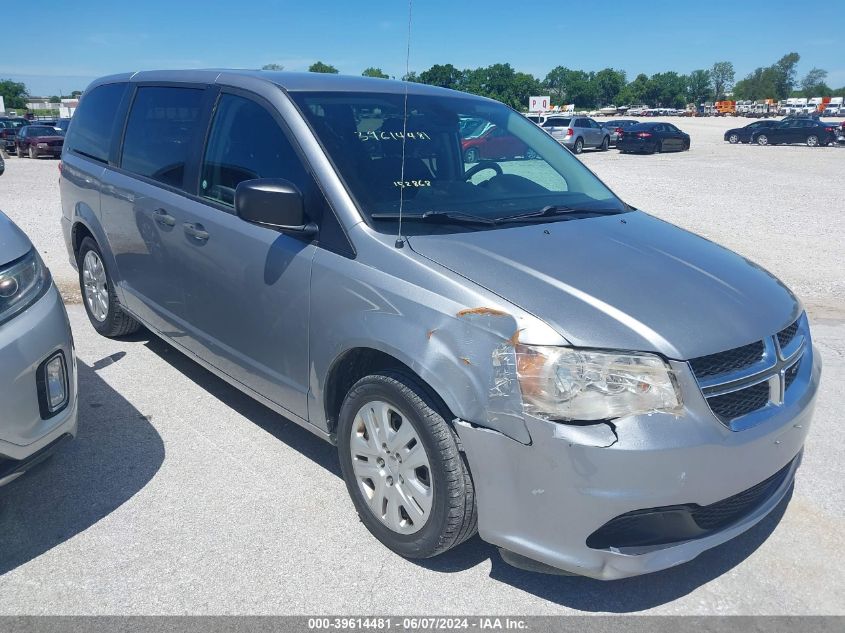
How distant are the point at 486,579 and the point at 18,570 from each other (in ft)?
6.02

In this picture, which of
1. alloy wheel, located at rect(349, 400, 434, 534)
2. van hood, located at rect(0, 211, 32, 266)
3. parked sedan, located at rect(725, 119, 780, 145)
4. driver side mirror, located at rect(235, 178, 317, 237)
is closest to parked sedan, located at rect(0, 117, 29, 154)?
van hood, located at rect(0, 211, 32, 266)

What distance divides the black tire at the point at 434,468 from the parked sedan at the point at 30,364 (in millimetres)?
1278

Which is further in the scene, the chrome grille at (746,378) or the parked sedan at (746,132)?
the parked sedan at (746,132)

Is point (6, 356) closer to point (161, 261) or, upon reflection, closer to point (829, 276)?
point (161, 261)

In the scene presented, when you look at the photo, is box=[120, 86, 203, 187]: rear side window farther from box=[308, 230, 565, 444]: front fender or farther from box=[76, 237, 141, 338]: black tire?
box=[308, 230, 565, 444]: front fender

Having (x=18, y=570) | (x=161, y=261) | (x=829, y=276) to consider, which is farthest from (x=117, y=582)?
(x=829, y=276)

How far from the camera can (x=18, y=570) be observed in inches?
112

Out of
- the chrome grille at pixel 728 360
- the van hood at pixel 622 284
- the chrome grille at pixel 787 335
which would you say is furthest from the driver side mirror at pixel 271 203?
the chrome grille at pixel 787 335

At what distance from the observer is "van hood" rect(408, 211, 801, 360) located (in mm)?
2457

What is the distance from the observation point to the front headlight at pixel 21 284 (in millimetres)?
2912

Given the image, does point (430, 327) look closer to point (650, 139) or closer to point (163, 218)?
point (163, 218)

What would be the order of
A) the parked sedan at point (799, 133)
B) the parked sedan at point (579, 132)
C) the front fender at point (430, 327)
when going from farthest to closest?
the parked sedan at point (799, 133) → the parked sedan at point (579, 132) → the front fender at point (430, 327)

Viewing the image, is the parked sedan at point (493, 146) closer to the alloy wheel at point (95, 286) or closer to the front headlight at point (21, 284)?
the front headlight at point (21, 284)

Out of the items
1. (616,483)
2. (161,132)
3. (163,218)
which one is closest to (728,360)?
(616,483)
